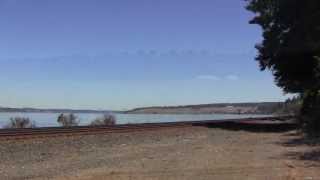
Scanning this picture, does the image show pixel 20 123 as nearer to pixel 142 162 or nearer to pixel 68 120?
pixel 68 120

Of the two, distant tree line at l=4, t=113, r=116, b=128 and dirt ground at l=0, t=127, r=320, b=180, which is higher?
distant tree line at l=4, t=113, r=116, b=128

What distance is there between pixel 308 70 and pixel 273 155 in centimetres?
2650

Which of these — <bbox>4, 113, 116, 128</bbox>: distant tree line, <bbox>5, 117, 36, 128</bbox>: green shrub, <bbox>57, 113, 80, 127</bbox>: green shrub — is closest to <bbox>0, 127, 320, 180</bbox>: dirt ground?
<bbox>5, 117, 36, 128</bbox>: green shrub

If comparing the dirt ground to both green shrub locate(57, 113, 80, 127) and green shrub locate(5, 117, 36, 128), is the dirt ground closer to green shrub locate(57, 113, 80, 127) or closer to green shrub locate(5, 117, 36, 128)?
green shrub locate(5, 117, 36, 128)

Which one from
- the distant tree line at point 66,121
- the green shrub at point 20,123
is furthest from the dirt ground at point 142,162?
the distant tree line at point 66,121

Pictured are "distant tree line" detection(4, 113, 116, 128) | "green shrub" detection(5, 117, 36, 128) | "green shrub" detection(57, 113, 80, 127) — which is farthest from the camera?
"green shrub" detection(57, 113, 80, 127)

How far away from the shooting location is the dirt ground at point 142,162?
18.0 metres

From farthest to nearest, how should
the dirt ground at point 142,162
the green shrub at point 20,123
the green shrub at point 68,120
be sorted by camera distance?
1. the green shrub at point 68,120
2. the green shrub at point 20,123
3. the dirt ground at point 142,162

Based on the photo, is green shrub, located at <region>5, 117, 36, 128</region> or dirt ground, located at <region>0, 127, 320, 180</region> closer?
dirt ground, located at <region>0, 127, 320, 180</region>

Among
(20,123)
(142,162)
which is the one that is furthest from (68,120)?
(142,162)

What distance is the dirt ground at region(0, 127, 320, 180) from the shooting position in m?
18.0

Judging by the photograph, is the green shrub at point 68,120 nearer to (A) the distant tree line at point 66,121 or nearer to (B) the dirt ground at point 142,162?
(A) the distant tree line at point 66,121

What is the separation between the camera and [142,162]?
22.2 metres

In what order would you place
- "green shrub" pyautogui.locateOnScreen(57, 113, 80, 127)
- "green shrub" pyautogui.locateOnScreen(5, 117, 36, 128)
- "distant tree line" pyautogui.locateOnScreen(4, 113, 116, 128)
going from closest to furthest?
"green shrub" pyautogui.locateOnScreen(5, 117, 36, 128) → "distant tree line" pyautogui.locateOnScreen(4, 113, 116, 128) → "green shrub" pyautogui.locateOnScreen(57, 113, 80, 127)
